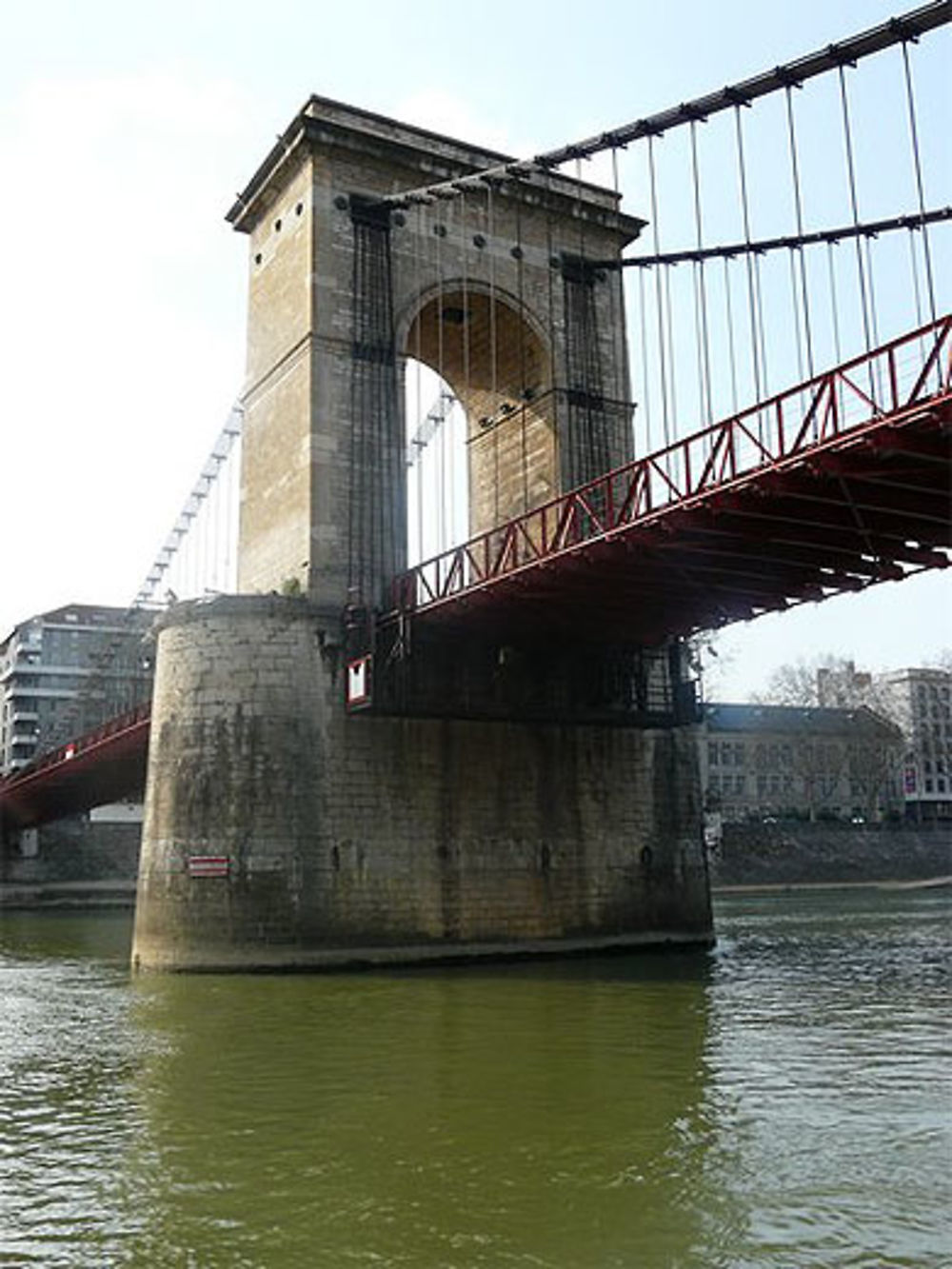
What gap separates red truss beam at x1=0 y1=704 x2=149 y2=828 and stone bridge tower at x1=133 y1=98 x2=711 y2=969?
1296 cm

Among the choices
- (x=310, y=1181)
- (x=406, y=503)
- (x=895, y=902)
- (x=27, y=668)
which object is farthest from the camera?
(x=27, y=668)

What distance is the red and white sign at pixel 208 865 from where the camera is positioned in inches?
945

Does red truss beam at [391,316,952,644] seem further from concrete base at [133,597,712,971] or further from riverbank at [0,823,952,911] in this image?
riverbank at [0,823,952,911]

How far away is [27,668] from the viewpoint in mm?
92312

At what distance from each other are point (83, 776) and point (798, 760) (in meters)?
53.1

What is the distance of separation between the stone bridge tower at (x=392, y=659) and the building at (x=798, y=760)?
5679cm

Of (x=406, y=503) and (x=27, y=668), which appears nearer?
(x=406, y=503)

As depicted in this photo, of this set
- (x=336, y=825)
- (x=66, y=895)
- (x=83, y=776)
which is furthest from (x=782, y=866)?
(x=336, y=825)

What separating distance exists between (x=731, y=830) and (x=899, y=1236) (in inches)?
2510

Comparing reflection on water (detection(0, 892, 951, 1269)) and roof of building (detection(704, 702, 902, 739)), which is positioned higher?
roof of building (detection(704, 702, 902, 739))

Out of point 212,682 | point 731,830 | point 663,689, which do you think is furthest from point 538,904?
point 731,830

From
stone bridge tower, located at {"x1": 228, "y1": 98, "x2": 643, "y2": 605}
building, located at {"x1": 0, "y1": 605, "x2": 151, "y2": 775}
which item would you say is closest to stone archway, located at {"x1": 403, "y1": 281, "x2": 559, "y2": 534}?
stone bridge tower, located at {"x1": 228, "y1": 98, "x2": 643, "y2": 605}

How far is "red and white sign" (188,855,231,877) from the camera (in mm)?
24016

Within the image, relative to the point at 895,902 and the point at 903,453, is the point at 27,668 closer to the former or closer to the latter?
the point at 895,902
